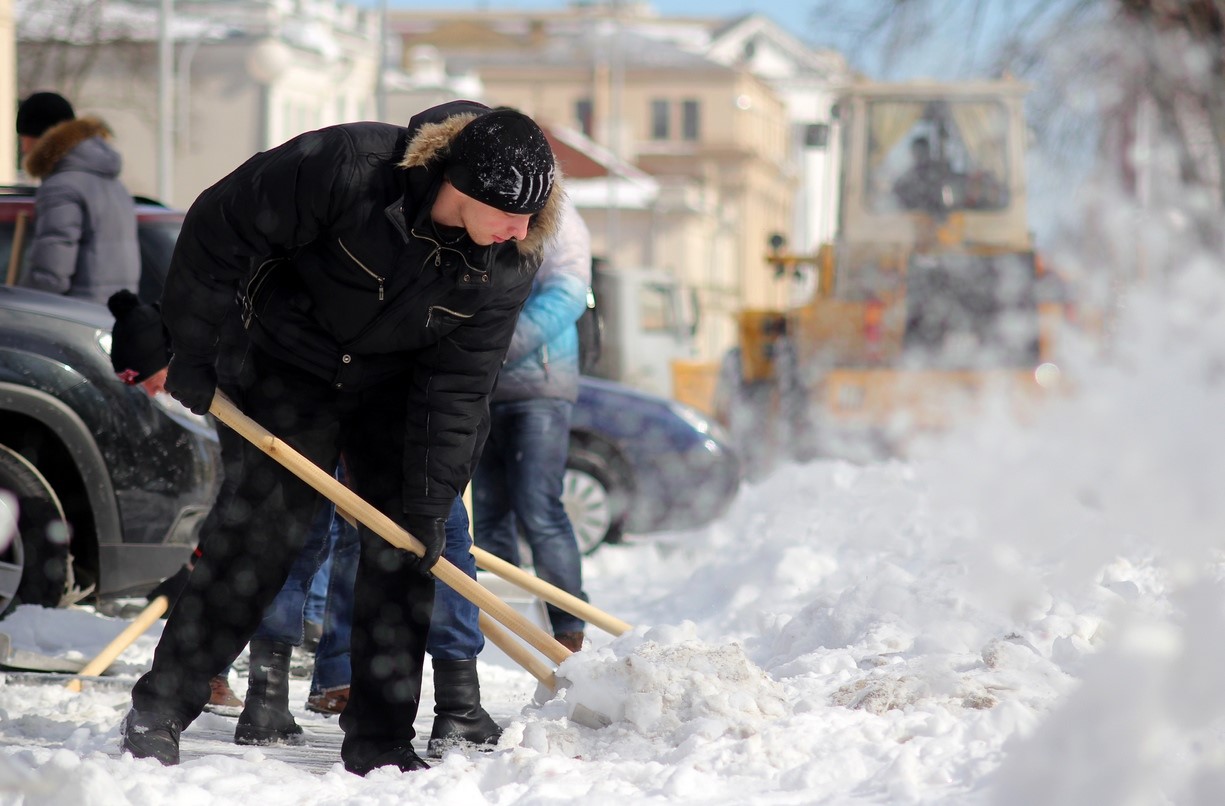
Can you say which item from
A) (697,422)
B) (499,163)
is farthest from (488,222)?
(697,422)

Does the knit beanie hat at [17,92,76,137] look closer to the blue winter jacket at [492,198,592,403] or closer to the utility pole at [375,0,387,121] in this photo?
the blue winter jacket at [492,198,592,403]

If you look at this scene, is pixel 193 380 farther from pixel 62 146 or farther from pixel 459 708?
pixel 62 146

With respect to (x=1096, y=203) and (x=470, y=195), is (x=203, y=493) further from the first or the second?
(x=1096, y=203)

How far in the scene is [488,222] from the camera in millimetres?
3600

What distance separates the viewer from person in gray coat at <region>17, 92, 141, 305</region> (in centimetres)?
618

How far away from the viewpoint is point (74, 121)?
6.54 m

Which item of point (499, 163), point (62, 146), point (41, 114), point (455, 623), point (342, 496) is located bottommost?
point (455, 623)

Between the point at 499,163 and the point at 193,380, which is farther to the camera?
the point at 193,380

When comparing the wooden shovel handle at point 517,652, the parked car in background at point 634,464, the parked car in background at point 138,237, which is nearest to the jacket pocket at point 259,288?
the wooden shovel handle at point 517,652

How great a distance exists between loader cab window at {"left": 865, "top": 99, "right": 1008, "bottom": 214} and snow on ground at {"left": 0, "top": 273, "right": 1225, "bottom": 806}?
6.32m

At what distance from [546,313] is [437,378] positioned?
1.58 metres

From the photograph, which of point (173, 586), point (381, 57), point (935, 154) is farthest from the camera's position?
point (381, 57)

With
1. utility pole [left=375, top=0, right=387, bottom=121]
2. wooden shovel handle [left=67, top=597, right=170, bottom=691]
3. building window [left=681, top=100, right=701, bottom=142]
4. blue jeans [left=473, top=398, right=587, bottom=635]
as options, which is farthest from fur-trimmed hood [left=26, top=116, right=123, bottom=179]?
building window [left=681, top=100, right=701, bottom=142]

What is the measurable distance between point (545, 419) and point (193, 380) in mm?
2016
